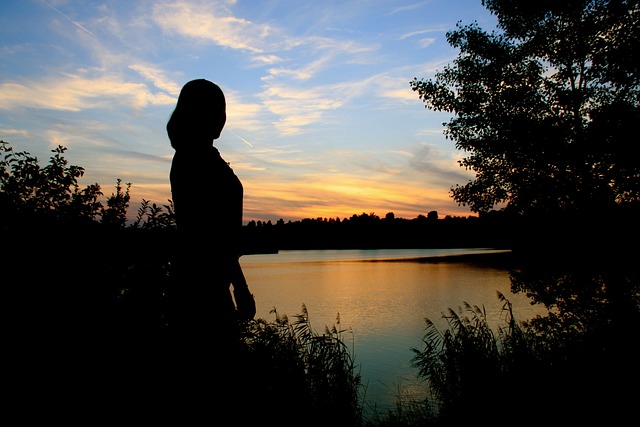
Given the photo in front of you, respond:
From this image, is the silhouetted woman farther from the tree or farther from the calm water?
the tree

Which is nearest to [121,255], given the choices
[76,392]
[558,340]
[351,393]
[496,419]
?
[76,392]

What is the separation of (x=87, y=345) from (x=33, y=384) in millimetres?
765

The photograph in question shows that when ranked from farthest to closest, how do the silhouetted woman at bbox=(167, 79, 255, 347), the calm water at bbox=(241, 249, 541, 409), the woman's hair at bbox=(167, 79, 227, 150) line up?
1. the calm water at bbox=(241, 249, 541, 409)
2. the woman's hair at bbox=(167, 79, 227, 150)
3. the silhouetted woman at bbox=(167, 79, 255, 347)

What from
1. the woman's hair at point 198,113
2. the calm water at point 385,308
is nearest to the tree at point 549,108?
the calm water at point 385,308

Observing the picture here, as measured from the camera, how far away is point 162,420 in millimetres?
4188

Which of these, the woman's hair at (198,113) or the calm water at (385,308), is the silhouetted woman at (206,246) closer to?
the woman's hair at (198,113)

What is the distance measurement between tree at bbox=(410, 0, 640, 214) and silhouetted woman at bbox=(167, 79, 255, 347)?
12362 mm

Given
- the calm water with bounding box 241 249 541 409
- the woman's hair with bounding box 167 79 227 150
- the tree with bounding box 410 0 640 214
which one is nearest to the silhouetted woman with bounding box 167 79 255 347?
the woman's hair with bounding box 167 79 227 150

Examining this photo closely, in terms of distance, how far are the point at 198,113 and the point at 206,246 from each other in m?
0.80

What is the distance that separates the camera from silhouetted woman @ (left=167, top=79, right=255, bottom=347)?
234cm

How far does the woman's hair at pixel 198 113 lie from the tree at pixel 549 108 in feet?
40.4

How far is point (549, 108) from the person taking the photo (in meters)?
13.3

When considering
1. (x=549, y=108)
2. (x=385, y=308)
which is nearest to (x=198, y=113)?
(x=549, y=108)

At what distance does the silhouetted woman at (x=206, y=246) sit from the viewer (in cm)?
234
